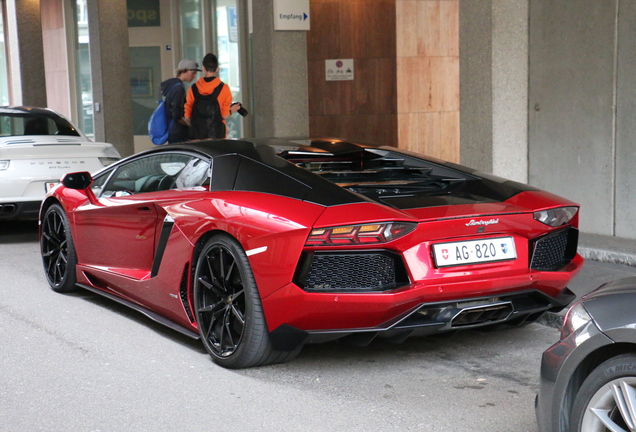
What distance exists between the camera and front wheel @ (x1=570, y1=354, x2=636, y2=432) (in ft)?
9.43

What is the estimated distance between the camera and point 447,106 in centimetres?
1530

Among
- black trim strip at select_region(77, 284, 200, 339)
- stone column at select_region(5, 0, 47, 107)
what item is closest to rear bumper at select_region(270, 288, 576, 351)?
black trim strip at select_region(77, 284, 200, 339)

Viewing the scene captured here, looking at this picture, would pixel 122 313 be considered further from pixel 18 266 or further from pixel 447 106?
pixel 447 106

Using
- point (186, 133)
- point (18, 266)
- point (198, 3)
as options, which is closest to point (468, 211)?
point (18, 266)

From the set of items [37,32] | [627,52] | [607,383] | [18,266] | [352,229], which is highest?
[37,32]

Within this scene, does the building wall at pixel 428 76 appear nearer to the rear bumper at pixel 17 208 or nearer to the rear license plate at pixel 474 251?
the rear bumper at pixel 17 208

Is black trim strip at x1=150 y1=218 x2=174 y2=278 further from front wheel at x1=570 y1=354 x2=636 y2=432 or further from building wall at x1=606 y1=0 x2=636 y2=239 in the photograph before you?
building wall at x1=606 y1=0 x2=636 y2=239

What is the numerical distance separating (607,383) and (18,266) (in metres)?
6.60

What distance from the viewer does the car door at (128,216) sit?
549 centimetres

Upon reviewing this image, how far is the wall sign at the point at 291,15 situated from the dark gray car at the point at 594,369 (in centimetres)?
885

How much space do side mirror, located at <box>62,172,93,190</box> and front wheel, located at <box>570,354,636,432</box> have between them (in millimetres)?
4302

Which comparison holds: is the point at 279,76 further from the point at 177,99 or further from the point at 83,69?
the point at 83,69

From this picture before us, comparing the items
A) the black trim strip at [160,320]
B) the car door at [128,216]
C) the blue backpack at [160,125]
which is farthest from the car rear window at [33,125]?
the black trim strip at [160,320]

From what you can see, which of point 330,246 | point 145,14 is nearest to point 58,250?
point 330,246
